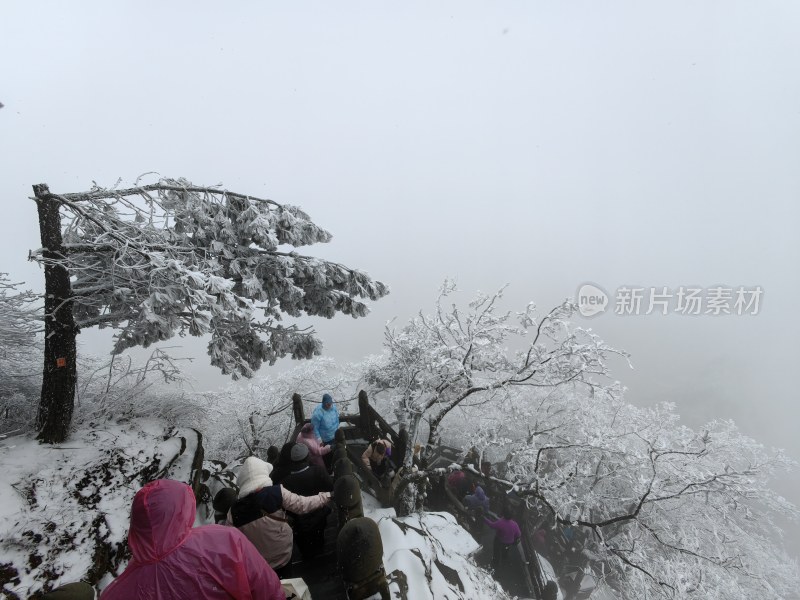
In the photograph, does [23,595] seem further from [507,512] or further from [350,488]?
[507,512]

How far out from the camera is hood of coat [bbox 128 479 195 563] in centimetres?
196

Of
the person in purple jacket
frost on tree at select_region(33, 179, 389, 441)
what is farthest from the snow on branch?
the person in purple jacket

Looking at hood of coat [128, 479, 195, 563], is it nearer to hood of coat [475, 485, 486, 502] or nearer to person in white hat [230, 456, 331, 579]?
person in white hat [230, 456, 331, 579]

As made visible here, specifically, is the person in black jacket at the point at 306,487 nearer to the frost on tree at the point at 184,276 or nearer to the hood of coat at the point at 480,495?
the frost on tree at the point at 184,276

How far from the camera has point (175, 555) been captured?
2.04 m

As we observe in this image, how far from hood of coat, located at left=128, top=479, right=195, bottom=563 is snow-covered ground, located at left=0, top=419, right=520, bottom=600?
2.84 metres

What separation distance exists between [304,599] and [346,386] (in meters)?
19.5

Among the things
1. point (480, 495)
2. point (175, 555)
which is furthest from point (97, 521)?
point (480, 495)

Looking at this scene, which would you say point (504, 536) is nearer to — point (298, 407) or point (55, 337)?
point (298, 407)

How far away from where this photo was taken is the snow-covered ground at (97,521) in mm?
3686

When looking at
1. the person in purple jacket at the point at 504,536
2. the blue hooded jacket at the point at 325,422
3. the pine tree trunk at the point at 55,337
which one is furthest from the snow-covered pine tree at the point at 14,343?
the person in purple jacket at the point at 504,536

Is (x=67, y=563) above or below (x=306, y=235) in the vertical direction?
below

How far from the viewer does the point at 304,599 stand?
121 inches

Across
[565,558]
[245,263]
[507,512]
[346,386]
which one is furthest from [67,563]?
[346,386]
